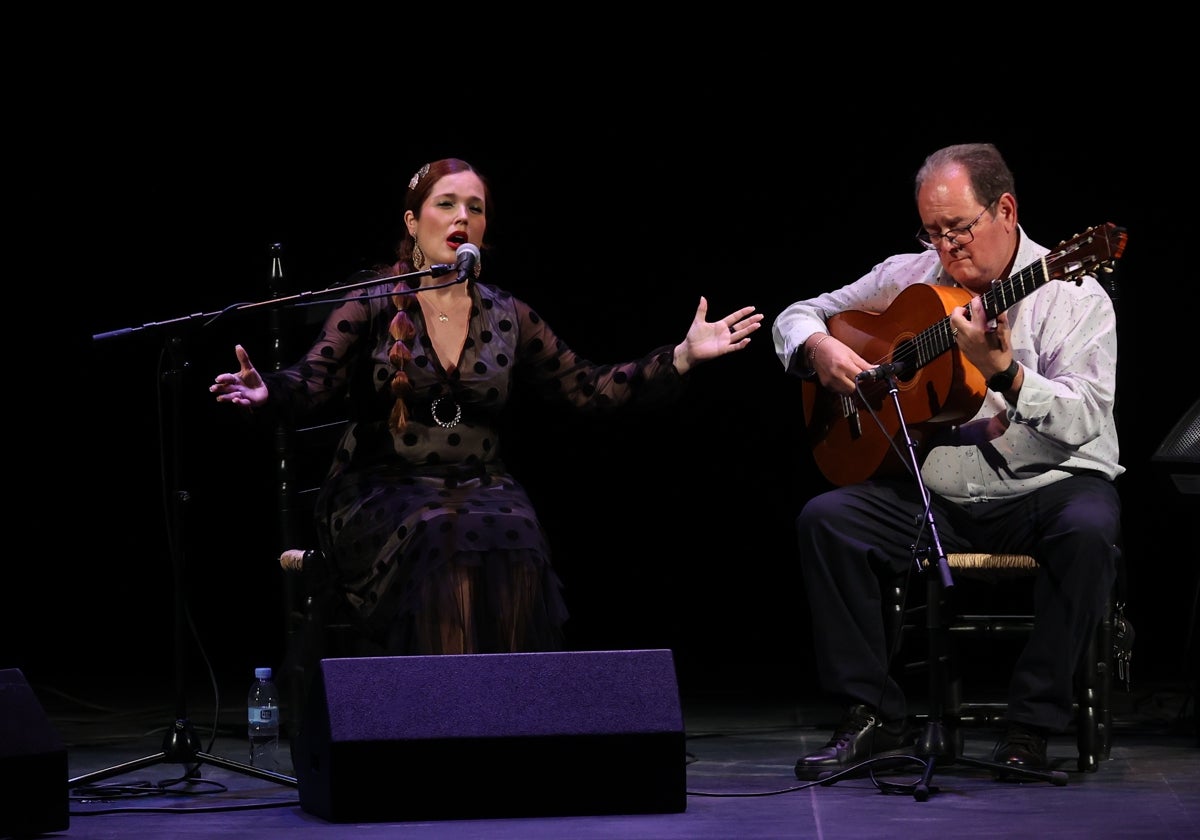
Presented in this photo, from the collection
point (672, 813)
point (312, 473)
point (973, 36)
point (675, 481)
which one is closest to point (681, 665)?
point (675, 481)

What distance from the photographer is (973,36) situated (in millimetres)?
4875

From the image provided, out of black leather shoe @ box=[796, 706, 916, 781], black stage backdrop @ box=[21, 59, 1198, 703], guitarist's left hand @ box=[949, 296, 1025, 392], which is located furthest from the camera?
black stage backdrop @ box=[21, 59, 1198, 703]

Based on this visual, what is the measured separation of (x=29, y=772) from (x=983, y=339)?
1952 millimetres

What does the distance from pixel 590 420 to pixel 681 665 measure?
0.92 meters

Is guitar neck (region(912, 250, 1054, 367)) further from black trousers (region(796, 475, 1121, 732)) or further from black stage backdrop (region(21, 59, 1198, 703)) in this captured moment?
black stage backdrop (region(21, 59, 1198, 703))

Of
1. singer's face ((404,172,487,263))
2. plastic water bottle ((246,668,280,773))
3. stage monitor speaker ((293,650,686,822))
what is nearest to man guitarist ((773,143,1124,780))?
→ stage monitor speaker ((293,650,686,822))

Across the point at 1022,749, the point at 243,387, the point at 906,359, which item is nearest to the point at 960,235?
the point at 906,359

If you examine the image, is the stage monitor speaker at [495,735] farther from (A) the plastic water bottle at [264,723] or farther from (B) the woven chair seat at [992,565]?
(A) the plastic water bottle at [264,723]

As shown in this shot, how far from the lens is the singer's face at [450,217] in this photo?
3594 millimetres

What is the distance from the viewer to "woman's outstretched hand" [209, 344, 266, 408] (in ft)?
10.5

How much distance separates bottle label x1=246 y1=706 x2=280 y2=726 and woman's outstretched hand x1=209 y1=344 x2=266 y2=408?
880 millimetres

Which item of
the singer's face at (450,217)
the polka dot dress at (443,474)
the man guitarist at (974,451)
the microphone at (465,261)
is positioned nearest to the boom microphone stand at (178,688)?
the polka dot dress at (443,474)

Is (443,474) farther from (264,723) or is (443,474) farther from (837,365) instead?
(837,365)

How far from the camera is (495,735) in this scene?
2.60m
